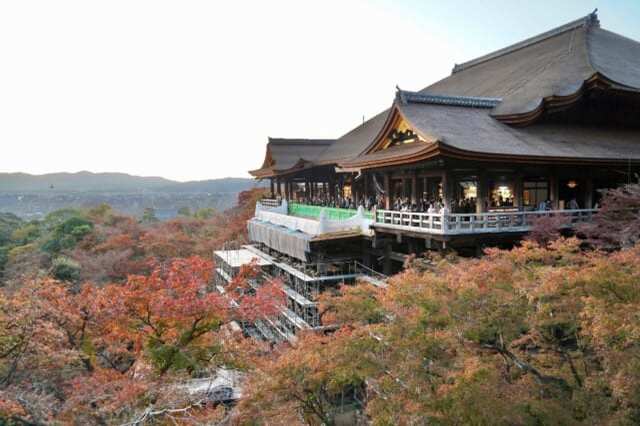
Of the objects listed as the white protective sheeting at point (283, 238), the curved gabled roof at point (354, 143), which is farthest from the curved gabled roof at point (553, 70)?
the white protective sheeting at point (283, 238)

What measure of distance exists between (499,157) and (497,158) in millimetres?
66

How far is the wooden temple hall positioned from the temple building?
0.05m

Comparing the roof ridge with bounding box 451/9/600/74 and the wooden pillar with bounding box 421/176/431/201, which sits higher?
the roof ridge with bounding box 451/9/600/74

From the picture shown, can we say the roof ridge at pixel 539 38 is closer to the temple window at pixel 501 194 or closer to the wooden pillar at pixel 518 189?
the temple window at pixel 501 194

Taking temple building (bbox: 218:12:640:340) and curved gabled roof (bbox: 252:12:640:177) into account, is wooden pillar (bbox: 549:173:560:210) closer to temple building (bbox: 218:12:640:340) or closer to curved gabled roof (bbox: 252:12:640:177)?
temple building (bbox: 218:12:640:340)

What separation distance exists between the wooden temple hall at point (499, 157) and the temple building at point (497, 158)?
0.05m

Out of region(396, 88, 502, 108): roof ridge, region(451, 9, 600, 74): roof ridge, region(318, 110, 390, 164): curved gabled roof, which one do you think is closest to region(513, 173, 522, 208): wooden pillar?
region(396, 88, 502, 108): roof ridge

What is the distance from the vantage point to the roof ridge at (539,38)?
24062mm

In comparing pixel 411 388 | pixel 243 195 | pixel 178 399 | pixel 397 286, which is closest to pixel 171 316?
pixel 178 399

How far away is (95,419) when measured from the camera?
9.84m

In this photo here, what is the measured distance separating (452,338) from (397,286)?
1926mm

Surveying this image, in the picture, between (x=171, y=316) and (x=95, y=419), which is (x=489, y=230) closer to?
(x=171, y=316)

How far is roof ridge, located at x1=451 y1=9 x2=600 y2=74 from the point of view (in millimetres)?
24062

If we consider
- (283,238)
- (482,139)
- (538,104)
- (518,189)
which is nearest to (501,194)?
(518,189)
